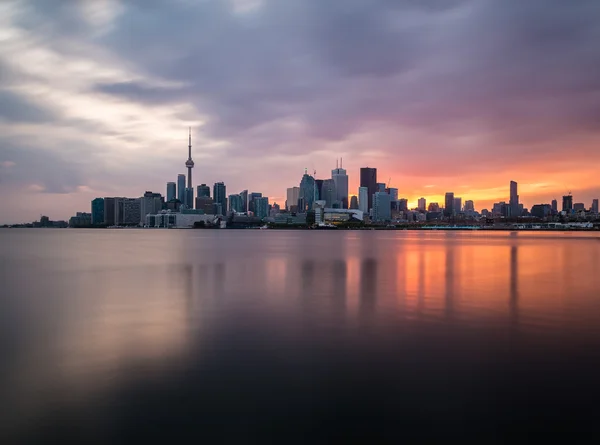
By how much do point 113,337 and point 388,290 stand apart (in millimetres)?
22145

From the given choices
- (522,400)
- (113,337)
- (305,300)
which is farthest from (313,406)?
(305,300)

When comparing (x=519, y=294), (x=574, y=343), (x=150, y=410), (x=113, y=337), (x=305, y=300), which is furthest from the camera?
(x=519, y=294)

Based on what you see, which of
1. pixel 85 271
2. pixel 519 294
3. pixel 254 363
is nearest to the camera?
pixel 254 363

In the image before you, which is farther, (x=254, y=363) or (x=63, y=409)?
(x=254, y=363)

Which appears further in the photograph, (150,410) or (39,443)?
(150,410)

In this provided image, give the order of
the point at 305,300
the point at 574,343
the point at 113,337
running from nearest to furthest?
1. the point at 574,343
2. the point at 113,337
3. the point at 305,300

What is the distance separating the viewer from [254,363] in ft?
51.0

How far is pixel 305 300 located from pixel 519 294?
17.2 metres

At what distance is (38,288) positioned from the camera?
116 feet

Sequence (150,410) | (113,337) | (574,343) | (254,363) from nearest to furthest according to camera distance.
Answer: (150,410)
(254,363)
(574,343)
(113,337)

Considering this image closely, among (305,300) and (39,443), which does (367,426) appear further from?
(305,300)

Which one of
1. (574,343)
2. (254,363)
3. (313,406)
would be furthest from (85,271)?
(574,343)

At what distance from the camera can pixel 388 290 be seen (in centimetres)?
3456

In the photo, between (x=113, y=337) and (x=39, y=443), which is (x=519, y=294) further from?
(x=39, y=443)
